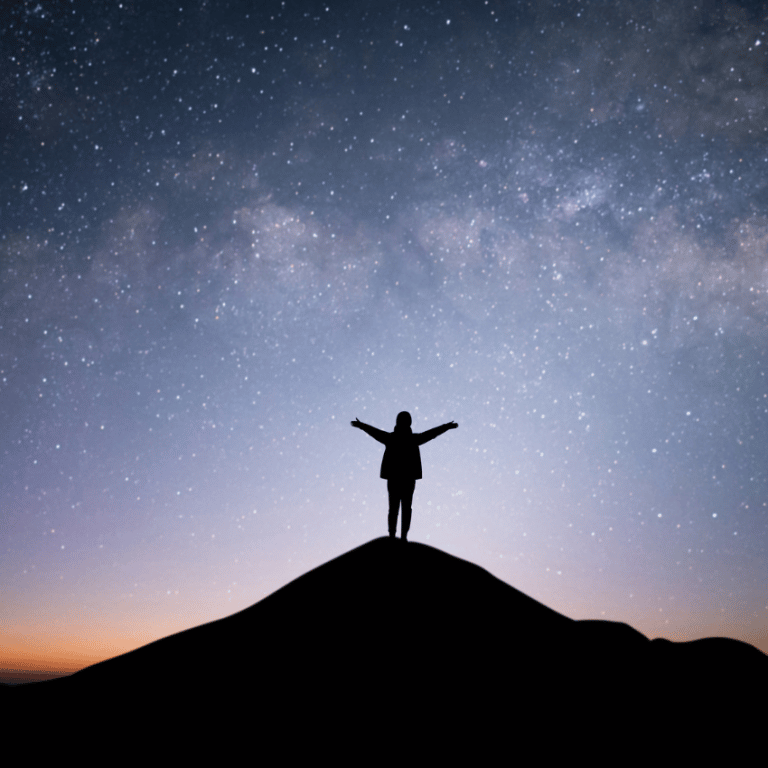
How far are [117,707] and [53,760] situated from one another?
3.64ft

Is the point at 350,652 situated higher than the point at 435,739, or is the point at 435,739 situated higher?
the point at 350,652

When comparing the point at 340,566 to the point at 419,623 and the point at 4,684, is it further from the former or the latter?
the point at 4,684

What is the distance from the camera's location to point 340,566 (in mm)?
10398

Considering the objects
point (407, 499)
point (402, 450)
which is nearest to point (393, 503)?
point (407, 499)

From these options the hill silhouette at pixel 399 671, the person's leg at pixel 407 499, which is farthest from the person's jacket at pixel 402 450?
the hill silhouette at pixel 399 671

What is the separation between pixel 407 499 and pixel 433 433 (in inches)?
53.7

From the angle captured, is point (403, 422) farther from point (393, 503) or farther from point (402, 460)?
point (393, 503)

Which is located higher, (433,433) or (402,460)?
(433,433)

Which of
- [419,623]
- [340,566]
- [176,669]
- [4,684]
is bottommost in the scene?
[4,684]

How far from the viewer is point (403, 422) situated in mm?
10148

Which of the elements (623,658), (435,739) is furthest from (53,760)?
(623,658)

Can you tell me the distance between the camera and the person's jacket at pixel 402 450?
9773 mm

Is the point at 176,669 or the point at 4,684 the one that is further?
the point at 4,684

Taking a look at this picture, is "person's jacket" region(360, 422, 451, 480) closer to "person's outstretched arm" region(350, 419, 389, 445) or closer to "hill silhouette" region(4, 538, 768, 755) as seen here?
"person's outstretched arm" region(350, 419, 389, 445)
